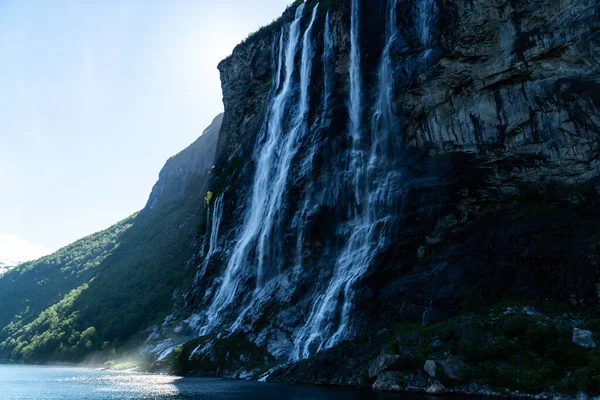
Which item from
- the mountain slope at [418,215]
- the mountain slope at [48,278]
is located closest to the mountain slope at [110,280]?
the mountain slope at [48,278]

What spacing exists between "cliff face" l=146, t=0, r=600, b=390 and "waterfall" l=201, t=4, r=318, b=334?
0.31 metres

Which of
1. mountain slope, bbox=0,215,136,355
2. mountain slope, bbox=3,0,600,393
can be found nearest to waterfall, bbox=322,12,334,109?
mountain slope, bbox=3,0,600,393

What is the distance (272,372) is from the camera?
3597 cm

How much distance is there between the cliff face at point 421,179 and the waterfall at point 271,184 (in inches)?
12.2

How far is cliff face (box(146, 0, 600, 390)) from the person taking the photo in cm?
3484

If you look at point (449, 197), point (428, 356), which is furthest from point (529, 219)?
point (428, 356)

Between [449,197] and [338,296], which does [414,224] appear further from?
[338,296]

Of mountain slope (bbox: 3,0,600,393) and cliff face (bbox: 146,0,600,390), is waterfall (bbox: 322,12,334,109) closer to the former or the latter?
cliff face (bbox: 146,0,600,390)

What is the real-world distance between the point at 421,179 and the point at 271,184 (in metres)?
22.2

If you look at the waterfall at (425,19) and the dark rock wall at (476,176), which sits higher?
the waterfall at (425,19)

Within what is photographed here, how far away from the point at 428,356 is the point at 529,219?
46.8ft

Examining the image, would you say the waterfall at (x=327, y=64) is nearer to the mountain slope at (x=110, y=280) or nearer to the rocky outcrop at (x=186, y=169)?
the mountain slope at (x=110, y=280)

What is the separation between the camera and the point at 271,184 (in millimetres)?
58094

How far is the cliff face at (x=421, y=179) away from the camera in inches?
1372
